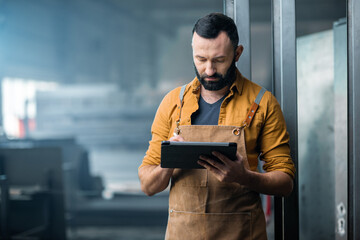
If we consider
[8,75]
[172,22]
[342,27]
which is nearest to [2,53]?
[8,75]

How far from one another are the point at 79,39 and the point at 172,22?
2.10 m

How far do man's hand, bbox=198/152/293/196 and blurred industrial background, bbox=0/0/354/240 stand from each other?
3098 millimetres

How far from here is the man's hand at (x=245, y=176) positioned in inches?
42.9

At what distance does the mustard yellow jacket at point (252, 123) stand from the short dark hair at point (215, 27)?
16 cm

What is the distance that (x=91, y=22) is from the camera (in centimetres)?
815

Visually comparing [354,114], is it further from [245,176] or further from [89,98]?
[89,98]

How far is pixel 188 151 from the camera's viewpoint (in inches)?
42.2

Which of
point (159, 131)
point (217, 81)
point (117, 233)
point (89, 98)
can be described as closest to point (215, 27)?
point (217, 81)

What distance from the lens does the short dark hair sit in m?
1.20

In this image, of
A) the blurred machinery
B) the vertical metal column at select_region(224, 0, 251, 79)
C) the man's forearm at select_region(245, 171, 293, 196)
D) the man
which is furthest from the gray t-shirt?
the blurred machinery

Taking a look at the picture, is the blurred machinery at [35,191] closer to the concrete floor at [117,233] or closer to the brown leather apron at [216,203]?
the concrete floor at [117,233]

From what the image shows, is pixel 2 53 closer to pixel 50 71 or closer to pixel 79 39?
pixel 50 71

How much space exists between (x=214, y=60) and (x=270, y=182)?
43 cm

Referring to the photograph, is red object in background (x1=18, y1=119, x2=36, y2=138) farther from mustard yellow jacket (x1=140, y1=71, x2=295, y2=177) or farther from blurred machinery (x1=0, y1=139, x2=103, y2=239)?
mustard yellow jacket (x1=140, y1=71, x2=295, y2=177)
